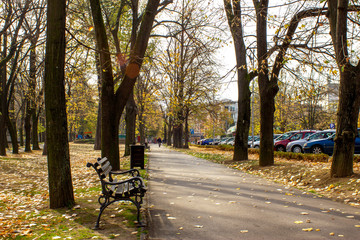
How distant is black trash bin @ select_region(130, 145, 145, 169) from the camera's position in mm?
13718

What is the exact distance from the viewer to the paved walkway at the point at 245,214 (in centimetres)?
487

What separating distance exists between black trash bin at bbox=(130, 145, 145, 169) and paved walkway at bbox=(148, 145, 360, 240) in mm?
4750

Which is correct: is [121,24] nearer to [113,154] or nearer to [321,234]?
[113,154]

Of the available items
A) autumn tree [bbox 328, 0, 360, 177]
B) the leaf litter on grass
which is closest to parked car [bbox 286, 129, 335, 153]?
the leaf litter on grass

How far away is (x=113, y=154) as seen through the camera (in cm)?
1223

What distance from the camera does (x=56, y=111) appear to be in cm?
640

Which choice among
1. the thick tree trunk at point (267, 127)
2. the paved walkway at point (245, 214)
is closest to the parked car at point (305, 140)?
the thick tree trunk at point (267, 127)

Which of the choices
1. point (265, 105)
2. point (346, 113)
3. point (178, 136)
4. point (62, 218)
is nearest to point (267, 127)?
point (265, 105)

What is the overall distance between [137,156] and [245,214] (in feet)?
27.4

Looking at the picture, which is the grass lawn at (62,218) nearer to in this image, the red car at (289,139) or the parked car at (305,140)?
the parked car at (305,140)

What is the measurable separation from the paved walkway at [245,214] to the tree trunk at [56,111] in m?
1.86

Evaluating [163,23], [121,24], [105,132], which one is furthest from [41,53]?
[105,132]

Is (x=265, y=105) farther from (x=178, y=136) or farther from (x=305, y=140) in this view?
(x=178, y=136)

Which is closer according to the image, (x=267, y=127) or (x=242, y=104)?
(x=267, y=127)
